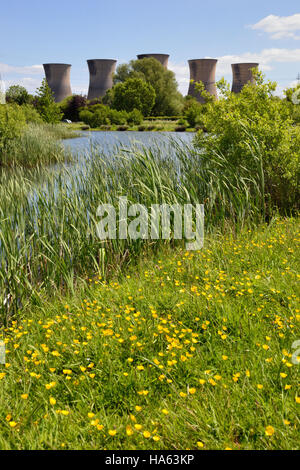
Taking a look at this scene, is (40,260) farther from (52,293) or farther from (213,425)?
(213,425)

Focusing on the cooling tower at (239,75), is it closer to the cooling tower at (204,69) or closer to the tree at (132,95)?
the cooling tower at (204,69)

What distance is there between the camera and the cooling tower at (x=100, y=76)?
48.8 m

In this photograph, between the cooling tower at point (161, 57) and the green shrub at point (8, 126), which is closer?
the green shrub at point (8, 126)

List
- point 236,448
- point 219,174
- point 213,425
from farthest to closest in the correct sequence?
point 219,174, point 213,425, point 236,448

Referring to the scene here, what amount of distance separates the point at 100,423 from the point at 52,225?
254cm

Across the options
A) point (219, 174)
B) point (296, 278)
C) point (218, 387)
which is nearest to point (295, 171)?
point (219, 174)

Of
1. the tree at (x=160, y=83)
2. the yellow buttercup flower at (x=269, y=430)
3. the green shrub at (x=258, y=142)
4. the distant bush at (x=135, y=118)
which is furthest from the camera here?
the tree at (x=160, y=83)

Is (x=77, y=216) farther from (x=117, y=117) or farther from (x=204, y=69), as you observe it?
(x=204, y=69)

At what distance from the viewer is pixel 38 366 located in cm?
240

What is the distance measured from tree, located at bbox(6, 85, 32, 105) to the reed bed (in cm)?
3422

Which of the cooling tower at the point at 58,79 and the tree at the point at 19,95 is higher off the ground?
the cooling tower at the point at 58,79

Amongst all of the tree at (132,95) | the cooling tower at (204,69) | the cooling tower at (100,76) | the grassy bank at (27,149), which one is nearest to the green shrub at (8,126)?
the grassy bank at (27,149)

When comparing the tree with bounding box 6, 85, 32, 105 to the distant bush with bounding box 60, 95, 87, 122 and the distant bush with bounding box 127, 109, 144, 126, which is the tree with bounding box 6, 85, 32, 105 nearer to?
the distant bush with bounding box 60, 95, 87, 122

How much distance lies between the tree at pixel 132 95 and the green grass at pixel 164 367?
130 feet
